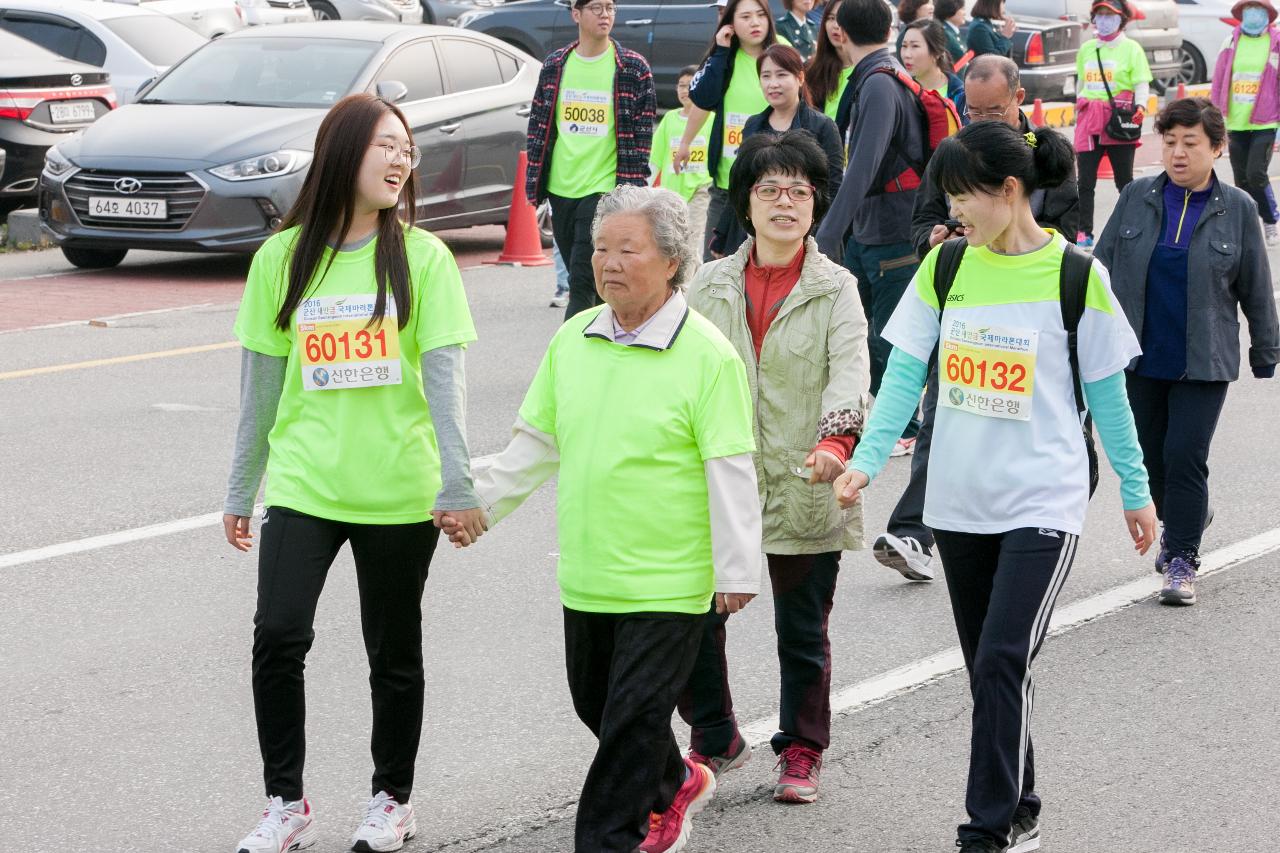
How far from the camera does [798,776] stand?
461cm

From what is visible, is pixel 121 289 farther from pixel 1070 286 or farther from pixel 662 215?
pixel 1070 286

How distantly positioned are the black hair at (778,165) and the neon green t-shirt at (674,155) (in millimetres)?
6789

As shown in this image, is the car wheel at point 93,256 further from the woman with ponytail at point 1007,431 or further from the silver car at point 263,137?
the woman with ponytail at point 1007,431

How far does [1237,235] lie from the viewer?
252 inches

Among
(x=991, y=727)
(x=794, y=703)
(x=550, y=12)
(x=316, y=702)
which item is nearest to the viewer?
(x=991, y=727)

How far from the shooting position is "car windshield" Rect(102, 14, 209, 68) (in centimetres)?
1727

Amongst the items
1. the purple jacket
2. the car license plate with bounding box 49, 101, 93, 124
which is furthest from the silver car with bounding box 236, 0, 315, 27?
the purple jacket

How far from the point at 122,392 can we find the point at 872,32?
4100 mm

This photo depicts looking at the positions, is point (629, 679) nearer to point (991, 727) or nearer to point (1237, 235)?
point (991, 727)

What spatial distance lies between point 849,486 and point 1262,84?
38.4 feet

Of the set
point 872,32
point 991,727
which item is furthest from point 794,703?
point 872,32

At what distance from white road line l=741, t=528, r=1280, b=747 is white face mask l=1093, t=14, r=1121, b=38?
8.09 m

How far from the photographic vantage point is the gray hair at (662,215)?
12.7 feet

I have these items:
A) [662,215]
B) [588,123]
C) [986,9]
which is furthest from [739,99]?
[986,9]
